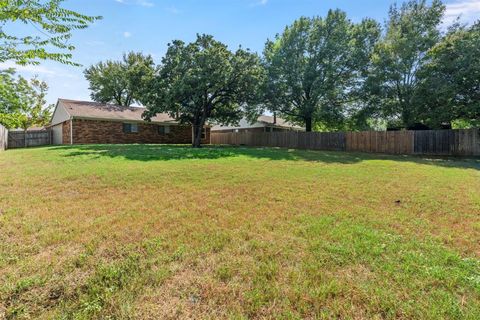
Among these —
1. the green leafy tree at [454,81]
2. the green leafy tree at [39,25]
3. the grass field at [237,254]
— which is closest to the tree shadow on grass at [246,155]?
the green leafy tree at [454,81]

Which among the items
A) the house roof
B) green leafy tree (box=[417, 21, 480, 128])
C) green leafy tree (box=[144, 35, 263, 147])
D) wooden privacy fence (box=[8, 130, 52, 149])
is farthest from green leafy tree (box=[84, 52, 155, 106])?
green leafy tree (box=[417, 21, 480, 128])

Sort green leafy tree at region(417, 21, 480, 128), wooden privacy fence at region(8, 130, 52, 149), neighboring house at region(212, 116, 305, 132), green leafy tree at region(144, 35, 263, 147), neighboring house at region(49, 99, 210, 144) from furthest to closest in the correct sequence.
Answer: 1. neighboring house at region(212, 116, 305, 132)
2. neighboring house at region(49, 99, 210, 144)
3. wooden privacy fence at region(8, 130, 52, 149)
4. green leafy tree at region(144, 35, 263, 147)
5. green leafy tree at region(417, 21, 480, 128)

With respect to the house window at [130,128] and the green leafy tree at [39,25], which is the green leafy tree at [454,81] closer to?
the green leafy tree at [39,25]

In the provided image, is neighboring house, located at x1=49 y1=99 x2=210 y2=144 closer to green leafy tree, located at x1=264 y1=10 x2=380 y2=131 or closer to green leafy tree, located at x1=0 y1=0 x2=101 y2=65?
green leafy tree, located at x1=264 y1=10 x2=380 y2=131

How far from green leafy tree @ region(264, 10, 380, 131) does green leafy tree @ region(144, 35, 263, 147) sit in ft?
8.93

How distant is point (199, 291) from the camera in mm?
2348

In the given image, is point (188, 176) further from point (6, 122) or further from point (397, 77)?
point (397, 77)

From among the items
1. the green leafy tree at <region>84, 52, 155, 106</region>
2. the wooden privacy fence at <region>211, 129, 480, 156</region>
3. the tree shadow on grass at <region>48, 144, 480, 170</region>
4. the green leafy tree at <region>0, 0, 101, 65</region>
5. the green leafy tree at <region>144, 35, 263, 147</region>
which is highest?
the green leafy tree at <region>84, 52, 155, 106</region>

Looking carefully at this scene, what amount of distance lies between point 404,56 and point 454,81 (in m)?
4.02

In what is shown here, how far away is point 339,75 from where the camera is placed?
21109mm

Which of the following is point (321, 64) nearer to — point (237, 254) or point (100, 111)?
point (100, 111)

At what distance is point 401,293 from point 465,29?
2124 centimetres

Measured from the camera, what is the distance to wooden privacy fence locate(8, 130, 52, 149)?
20.8 metres

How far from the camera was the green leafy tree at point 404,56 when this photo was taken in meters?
17.8
